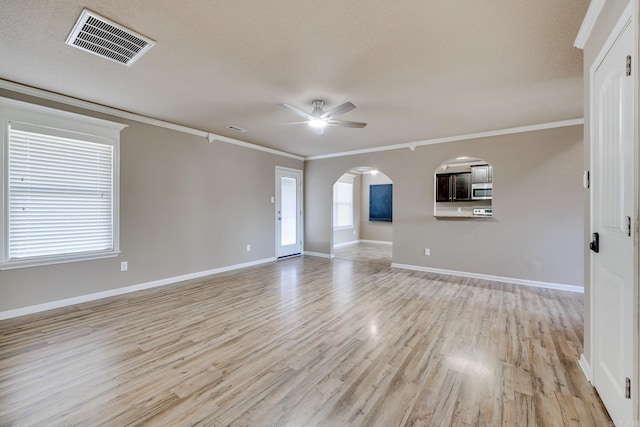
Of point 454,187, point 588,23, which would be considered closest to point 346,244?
point 454,187

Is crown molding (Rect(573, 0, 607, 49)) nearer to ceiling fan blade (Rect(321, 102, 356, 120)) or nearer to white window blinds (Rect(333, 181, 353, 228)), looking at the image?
ceiling fan blade (Rect(321, 102, 356, 120))

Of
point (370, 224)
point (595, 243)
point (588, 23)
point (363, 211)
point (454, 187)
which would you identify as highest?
point (588, 23)

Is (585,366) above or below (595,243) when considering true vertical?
below

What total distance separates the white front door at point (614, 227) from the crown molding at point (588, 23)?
0.35 m

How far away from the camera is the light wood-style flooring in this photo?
5.53ft

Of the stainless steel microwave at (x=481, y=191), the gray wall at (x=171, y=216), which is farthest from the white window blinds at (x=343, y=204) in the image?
the stainless steel microwave at (x=481, y=191)

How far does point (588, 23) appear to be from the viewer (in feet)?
6.34

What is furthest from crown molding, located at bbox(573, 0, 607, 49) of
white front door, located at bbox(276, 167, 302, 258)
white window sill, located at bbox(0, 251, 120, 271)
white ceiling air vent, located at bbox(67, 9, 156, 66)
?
white window sill, located at bbox(0, 251, 120, 271)

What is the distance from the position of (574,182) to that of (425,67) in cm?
337

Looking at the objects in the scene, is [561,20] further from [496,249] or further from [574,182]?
[496,249]

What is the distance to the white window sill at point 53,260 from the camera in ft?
10.1

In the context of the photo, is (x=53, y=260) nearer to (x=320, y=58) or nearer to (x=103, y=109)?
(x=103, y=109)

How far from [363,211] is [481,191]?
4.25 m

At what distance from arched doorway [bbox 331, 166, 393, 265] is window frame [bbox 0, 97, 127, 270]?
597 centimetres
